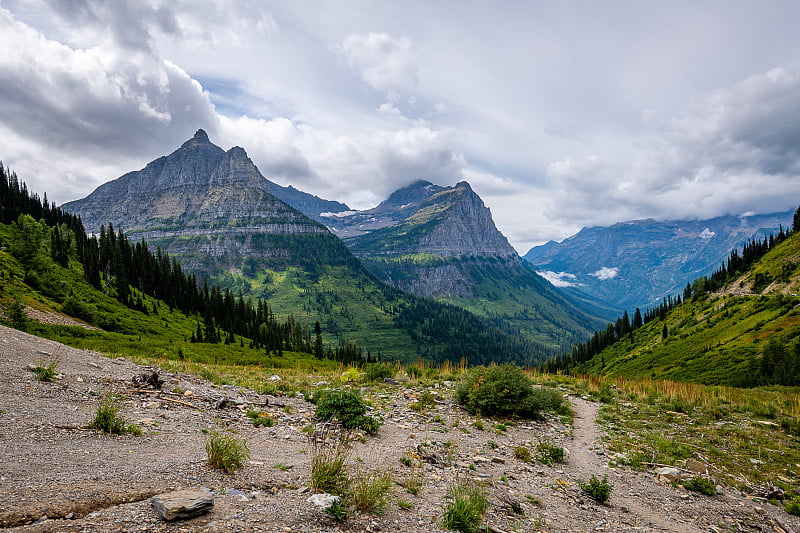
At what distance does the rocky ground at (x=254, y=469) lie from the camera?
227 inches

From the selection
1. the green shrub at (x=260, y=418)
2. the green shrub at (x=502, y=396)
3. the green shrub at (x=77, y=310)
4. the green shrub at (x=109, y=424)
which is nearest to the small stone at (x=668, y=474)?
the green shrub at (x=502, y=396)

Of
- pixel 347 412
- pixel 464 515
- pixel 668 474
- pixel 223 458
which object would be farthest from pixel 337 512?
pixel 668 474

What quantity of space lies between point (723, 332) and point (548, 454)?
255 feet

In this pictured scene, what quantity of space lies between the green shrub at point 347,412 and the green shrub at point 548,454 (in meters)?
6.15

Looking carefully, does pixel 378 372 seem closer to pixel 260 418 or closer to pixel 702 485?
pixel 260 418

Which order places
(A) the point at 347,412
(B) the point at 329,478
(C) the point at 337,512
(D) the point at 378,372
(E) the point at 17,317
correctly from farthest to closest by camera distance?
(E) the point at 17,317 → (D) the point at 378,372 → (A) the point at 347,412 → (B) the point at 329,478 → (C) the point at 337,512

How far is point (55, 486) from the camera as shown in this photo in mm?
5859

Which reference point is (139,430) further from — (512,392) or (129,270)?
(129,270)

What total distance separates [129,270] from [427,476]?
132 metres

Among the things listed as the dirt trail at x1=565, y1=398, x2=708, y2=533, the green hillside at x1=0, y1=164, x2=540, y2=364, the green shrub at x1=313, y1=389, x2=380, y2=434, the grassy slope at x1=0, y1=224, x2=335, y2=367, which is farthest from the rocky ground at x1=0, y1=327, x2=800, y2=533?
the green hillside at x1=0, y1=164, x2=540, y2=364

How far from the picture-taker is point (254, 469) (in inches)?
330

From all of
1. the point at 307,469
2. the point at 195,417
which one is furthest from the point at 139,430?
the point at 307,469

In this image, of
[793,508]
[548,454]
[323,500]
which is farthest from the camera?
[548,454]

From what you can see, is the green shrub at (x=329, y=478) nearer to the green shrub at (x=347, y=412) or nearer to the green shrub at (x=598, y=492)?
the green shrub at (x=347, y=412)
